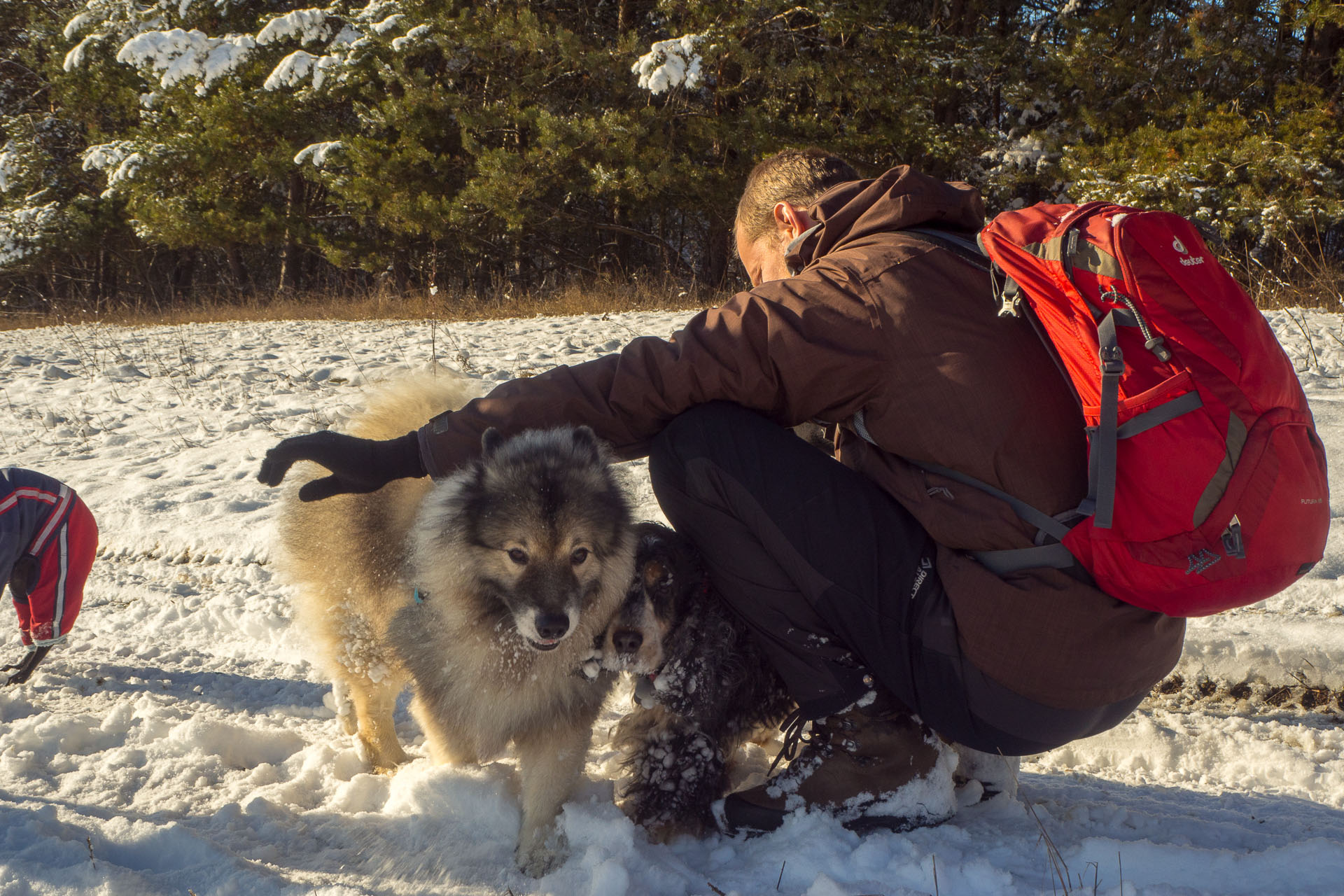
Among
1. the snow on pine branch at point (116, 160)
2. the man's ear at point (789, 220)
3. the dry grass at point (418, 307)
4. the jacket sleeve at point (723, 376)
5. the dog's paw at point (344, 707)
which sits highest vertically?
the snow on pine branch at point (116, 160)

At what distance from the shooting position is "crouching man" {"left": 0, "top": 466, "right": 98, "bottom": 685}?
8.20ft

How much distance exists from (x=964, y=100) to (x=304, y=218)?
11.4m

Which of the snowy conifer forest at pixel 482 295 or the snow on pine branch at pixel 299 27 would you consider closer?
the snowy conifer forest at pixel 482 295

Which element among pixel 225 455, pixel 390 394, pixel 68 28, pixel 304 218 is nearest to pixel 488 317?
pixel 225 455

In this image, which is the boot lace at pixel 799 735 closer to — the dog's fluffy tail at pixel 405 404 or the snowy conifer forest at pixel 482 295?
the snowy conifer forest at pixel 482 295

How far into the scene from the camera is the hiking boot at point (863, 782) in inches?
77.4

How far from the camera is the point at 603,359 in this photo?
80.3 inches

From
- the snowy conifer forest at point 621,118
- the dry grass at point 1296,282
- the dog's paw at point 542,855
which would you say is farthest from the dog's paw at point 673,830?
the snowy conifer forest at point 621,118

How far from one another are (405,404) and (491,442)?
24.4 inches

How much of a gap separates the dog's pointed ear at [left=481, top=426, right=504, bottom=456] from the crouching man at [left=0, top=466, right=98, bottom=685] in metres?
1.65

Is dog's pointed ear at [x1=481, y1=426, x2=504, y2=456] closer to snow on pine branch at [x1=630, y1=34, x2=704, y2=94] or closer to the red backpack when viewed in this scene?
the red backpack

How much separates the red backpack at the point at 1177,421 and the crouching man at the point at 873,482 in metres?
0.14

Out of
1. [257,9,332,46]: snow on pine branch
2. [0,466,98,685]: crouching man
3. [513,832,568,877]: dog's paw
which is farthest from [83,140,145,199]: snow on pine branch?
[513,832,568,877]: dog's paw

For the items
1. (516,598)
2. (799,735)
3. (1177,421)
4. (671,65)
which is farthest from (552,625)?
(671,65)
